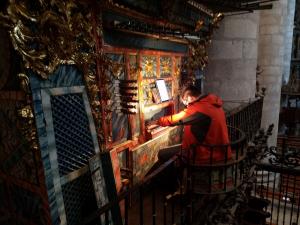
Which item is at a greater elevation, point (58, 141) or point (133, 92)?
point (133, 92)

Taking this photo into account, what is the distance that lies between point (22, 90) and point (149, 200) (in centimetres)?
382

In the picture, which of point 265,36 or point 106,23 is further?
point 265,36

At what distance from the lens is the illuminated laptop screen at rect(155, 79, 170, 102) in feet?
21.4

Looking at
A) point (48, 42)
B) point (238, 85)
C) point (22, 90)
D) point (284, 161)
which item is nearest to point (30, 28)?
point (48, 42)

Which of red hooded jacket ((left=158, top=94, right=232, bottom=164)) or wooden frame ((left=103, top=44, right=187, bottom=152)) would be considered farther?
wooden frame ((left=103, top=44, right=187, bottom=152))

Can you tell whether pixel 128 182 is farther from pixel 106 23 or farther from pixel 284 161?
pixel 284 161

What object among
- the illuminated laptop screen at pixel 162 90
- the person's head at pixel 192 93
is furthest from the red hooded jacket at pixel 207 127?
the illuminated laptop screen at pixel 162 90

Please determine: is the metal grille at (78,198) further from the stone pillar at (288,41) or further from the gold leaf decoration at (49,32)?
the stone pillar at (288,41)

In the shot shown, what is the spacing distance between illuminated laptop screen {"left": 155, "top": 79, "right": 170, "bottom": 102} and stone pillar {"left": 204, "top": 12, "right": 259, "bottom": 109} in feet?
9.60

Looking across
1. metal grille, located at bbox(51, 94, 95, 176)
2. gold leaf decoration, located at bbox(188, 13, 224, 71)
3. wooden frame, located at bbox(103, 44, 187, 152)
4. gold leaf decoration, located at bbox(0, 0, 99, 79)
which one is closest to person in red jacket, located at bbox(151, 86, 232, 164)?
wooden frame, located at bbox(103, 44, 187, 152)

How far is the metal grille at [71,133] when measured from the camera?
12.2 feet

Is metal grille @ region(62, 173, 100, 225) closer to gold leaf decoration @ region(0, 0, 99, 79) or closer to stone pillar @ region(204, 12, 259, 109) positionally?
gold leaf decoration @ region(0, 0, 99, 79)

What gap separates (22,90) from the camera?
3.38 metres

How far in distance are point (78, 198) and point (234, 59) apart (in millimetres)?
6980
